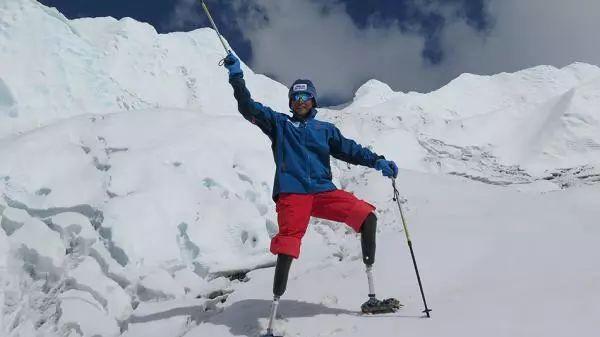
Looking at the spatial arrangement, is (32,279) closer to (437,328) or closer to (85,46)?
(437,328)

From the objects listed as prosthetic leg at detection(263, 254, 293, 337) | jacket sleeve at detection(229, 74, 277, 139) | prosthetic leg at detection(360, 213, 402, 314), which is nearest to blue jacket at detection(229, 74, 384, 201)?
jacket sleeve at detection(229, 74, 277, 139)

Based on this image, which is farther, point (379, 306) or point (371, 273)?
point (371, 273)

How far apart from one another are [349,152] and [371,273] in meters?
1.02

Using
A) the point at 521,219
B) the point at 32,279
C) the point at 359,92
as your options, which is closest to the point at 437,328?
the point at 521,219

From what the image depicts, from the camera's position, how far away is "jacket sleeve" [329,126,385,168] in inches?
173

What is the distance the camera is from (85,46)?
58.2ft

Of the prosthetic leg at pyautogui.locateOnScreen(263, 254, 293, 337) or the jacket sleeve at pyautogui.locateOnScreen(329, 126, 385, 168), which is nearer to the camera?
the prosthetic leg at pyautogui.locateOnScreen(263, 254, 293, 337)

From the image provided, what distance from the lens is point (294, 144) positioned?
13.5ft

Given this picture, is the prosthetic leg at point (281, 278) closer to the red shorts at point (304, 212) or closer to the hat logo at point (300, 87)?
the red shorts at point (304, 212)

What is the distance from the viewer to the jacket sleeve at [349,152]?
4383 mm

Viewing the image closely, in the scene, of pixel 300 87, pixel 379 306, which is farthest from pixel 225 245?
pixel 379 306

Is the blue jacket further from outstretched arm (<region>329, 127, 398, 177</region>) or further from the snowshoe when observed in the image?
the snowshoe

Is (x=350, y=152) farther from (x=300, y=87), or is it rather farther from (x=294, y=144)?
(x=300, y=87)

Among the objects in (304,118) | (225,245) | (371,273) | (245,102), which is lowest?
(225,245)
